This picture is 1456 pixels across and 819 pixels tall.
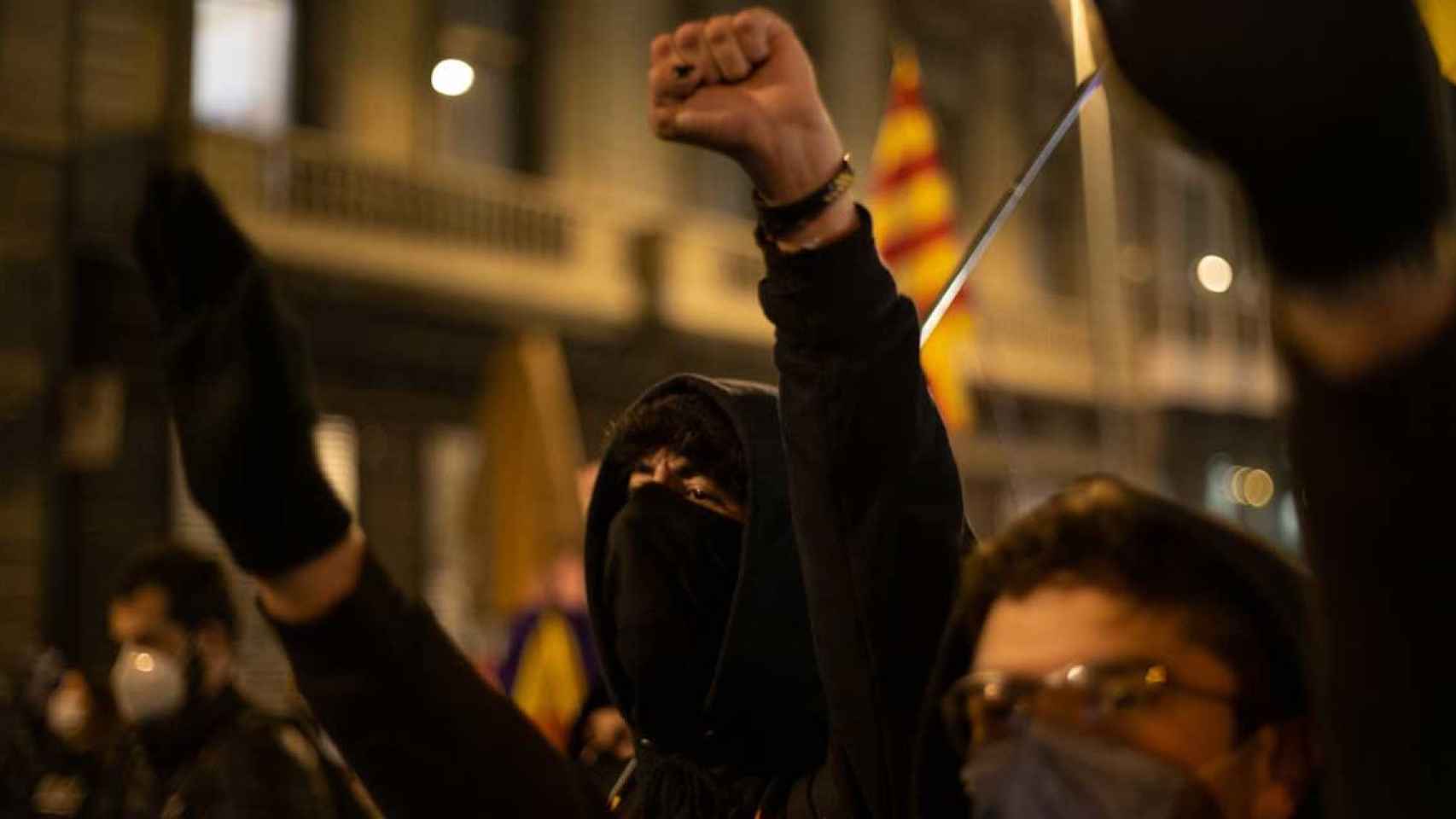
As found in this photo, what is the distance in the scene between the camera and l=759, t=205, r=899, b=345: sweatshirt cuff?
177 cm

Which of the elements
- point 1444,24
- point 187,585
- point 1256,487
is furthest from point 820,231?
point 1256,487

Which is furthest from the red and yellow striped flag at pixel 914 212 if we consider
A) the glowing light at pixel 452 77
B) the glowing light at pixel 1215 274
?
the glowing light at pixel 1215 274

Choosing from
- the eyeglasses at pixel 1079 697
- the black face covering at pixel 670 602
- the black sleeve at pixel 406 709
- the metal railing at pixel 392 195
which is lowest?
the metal railing at pixel 392 195

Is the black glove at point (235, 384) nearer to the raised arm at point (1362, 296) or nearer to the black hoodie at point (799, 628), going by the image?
the black hoodie at point (799, 628)

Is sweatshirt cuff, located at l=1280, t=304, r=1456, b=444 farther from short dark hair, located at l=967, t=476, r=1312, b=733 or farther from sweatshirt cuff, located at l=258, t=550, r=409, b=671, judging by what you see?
sweatshirt cuff, located at l=258, t=550, r=409, b=671

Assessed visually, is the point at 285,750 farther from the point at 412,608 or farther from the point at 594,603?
the point at 412,608

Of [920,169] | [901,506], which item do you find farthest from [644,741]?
[920,169]

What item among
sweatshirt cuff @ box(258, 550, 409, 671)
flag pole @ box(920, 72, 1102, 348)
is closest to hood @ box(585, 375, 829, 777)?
flag pole @ box(920, 72, 1102, 348)

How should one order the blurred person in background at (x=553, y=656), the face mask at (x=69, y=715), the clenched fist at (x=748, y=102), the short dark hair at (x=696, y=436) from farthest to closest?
the blurred person in background at (x=553, y=656) → the face mask at (x=69, y=715) → the short dark hair at (x=696, y=436) → the clenched fist at (x=748, y=102)

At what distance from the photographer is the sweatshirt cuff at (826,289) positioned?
1.77m

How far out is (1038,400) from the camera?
72.3 ft

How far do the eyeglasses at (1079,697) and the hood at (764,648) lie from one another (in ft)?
2.32

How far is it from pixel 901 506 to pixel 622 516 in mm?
625

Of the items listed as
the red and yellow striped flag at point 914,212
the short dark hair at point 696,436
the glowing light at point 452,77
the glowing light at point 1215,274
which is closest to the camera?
the short dark hair at point 696,436
